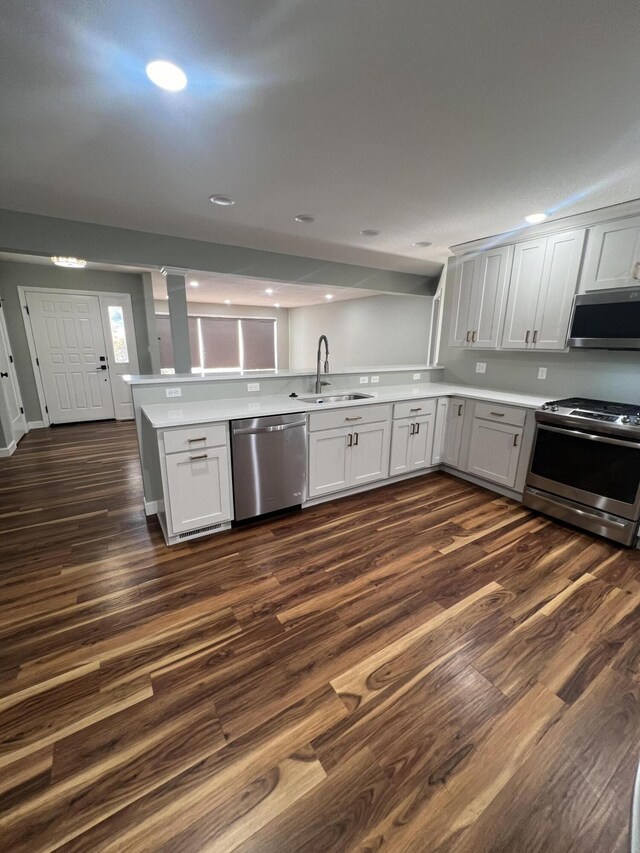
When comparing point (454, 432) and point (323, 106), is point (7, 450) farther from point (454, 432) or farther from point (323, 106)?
point (454, 432)

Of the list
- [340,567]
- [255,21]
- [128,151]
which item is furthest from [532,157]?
[340,567]

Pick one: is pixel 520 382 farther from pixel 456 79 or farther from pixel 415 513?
pixel 456 79

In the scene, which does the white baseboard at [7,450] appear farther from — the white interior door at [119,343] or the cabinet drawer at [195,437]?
the cabinet drawer at [195,437]

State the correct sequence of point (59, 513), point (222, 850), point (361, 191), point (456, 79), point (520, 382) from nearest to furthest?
point (222, 850) < point (456, 79) < point (361, 191) < point (59, 513) < point (520, 382)

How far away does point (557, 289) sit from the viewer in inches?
117

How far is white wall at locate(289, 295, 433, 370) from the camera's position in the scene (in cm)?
574

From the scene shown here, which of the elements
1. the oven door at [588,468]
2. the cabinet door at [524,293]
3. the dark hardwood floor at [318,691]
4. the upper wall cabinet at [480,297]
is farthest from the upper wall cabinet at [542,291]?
the dark hardwood floor at [318,691]

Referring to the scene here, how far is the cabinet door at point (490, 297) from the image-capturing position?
3.37 metres

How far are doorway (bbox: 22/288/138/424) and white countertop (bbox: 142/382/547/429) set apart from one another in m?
3.34

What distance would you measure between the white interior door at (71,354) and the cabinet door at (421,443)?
213 inches

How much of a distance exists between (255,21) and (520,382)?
3.56m

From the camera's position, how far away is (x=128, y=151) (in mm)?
1860

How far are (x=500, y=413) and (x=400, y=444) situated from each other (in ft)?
3.16

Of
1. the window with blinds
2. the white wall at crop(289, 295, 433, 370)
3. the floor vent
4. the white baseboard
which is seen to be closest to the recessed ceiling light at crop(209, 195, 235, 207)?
the floor vent
